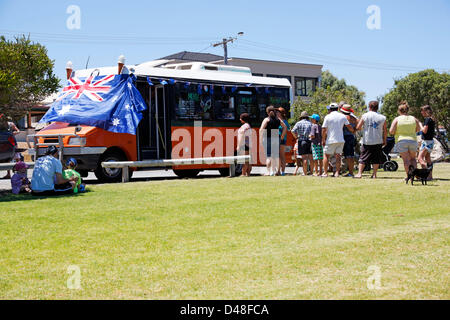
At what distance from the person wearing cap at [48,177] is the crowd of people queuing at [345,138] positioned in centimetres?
602

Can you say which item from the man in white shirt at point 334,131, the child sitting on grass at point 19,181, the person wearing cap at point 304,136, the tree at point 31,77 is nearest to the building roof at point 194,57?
the tree at point 31,77

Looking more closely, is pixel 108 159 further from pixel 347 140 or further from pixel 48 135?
pixel 347 140

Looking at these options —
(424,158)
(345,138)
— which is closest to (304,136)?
(345,138)

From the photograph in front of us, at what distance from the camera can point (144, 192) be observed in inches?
486

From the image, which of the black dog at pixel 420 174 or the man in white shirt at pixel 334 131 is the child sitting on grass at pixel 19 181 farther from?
the black dog at pixel 420 174

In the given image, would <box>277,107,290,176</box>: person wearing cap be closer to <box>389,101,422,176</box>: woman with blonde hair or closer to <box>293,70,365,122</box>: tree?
<box>389,101,422,176</box>: woman with blonde hair

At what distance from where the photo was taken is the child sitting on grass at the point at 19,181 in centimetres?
1250

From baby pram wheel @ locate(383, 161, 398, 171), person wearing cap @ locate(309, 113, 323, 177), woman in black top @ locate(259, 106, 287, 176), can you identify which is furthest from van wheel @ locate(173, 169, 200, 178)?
baby pram wheel @ locate(383, 161, 398, 171)

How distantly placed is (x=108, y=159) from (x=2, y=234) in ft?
25.9

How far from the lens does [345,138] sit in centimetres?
1520

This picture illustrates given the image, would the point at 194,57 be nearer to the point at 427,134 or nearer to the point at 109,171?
the point at 109,171
